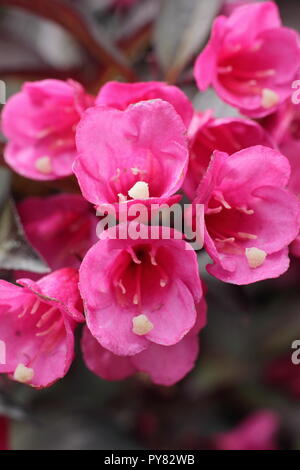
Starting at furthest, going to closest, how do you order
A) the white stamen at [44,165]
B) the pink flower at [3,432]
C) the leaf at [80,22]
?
the pink flower at [3,432] → the leaf at [80,22] → the white stamen at [44,165]

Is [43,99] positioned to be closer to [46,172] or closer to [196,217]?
[46,172]

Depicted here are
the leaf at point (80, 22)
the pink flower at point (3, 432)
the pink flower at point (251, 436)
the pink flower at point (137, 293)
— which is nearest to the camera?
the pink flower at point (137, 293)

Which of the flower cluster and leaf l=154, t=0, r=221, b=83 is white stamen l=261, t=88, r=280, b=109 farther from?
leaf l=154, t=0, r=221, b=83

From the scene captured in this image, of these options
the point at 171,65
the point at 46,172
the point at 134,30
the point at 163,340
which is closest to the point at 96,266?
the point at 163,340

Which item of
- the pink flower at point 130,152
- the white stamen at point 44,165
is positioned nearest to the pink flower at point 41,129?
the white stamen at point 44,165

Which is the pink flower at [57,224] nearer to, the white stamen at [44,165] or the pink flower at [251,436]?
the white stamen at [44,165]

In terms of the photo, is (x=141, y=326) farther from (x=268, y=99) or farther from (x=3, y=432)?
(x=3, y=432)

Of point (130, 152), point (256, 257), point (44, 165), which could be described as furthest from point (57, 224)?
point (256, 257)
